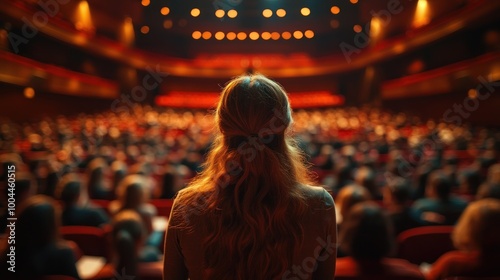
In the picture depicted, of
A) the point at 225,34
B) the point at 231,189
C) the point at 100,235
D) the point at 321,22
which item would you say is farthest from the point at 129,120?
the point at 231,189

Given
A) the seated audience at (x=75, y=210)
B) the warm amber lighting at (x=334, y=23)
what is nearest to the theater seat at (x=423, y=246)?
the seated audience at (x=75, y=210)

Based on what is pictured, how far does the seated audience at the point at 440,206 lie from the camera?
132 inches

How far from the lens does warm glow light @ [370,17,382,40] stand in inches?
854

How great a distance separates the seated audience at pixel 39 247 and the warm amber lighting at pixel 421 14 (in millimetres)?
19588

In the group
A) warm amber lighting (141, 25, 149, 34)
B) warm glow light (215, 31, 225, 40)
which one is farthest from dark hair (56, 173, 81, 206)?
warm glow light (215, 31, 225, 40)

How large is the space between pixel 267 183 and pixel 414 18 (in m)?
21.0

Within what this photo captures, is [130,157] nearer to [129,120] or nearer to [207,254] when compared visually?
[207,254]

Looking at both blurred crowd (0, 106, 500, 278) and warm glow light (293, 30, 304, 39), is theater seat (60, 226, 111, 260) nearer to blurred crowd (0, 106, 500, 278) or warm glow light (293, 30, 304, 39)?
blurred crowd (0, 106, 500, 278)

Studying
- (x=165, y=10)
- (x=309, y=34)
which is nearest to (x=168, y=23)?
(x=165, y=10)

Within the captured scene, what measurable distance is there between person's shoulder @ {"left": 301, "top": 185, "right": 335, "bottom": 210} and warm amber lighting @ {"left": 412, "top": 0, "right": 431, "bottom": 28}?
19632 millimetres

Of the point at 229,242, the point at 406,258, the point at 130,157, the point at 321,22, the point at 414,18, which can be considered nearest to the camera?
the point at 229,242

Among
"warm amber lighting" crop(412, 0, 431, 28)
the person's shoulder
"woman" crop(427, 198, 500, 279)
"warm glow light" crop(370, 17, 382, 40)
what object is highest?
"warm glow light" crop(370, 17, 382, 40)

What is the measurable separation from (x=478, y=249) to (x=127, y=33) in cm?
2502

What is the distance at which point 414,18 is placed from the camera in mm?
18875
